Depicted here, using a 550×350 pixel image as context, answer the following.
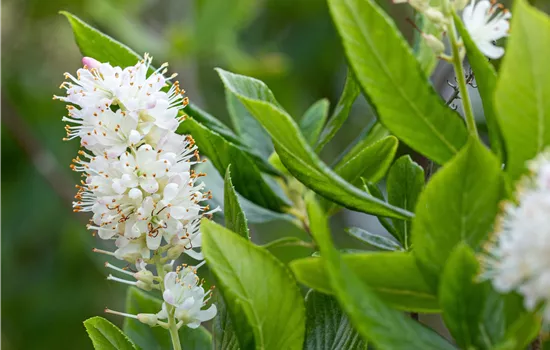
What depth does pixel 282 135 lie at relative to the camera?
59 centimetres

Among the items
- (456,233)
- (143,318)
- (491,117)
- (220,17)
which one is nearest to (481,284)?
(456,233)

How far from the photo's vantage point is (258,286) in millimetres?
570

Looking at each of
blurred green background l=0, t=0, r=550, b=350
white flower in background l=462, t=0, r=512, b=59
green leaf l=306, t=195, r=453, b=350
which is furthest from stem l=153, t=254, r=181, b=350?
blurred green background l=0, t=0, r=550, b=350

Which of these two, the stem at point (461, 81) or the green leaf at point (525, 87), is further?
the stem at point (461, 81)

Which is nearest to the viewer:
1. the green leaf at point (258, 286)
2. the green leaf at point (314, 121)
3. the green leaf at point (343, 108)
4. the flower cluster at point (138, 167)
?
the green leaf at point (258, 286)

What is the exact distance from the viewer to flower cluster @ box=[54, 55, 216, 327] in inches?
26.7

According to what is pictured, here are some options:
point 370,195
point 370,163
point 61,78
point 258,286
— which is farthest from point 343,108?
point 61,78

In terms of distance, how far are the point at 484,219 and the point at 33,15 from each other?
130 inches

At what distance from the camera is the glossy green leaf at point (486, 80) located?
2.00 ft

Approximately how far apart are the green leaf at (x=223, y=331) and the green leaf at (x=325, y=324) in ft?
0.24

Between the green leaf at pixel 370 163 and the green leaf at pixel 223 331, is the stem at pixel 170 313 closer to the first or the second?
the green leaf at pixel 223 331

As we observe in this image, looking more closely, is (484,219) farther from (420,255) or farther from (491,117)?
(491,117)

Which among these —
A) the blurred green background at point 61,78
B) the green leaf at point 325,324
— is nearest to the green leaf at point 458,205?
the green leaf at point 325,324

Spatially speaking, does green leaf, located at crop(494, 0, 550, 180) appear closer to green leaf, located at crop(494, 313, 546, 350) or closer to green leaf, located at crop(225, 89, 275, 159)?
green leaf, located at crop(494, 313, 546, 350)
